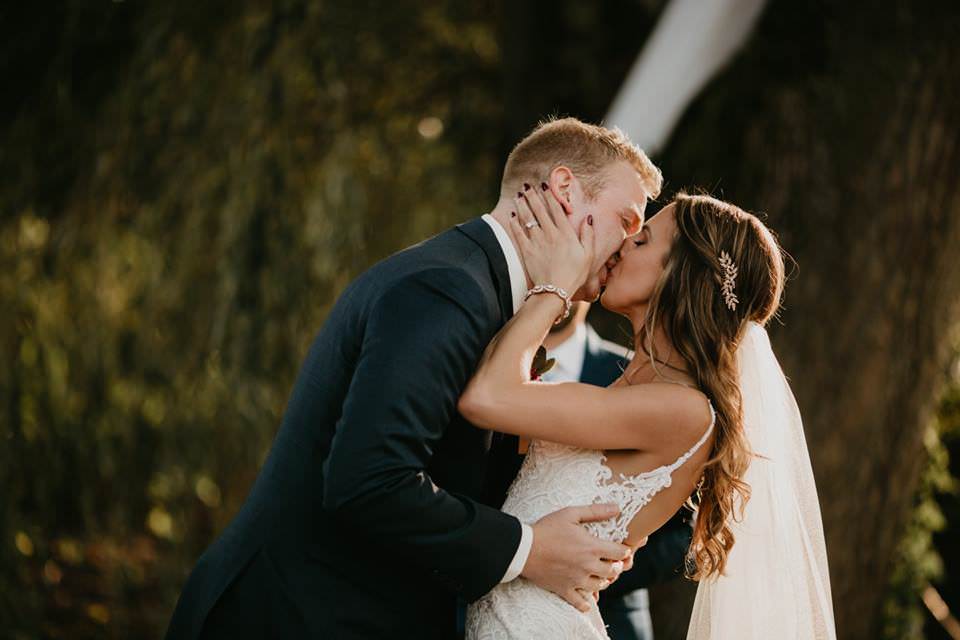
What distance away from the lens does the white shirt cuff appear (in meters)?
1.92

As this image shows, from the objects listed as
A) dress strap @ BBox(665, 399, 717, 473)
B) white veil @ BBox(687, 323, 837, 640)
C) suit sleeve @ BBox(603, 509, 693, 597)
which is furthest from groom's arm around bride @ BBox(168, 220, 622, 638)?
suit sleeve @ BBox(603, 509, 693, 597)

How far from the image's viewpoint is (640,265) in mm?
2273

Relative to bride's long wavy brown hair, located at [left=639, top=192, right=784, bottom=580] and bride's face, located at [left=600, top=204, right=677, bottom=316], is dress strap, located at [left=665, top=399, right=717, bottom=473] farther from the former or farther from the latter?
bride's face, located at [left=600, top=204, right=677, bottom=316]

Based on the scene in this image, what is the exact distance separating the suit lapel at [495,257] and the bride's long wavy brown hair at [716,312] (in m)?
0.41

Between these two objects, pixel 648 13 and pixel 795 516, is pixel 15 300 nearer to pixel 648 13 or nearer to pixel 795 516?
pixel 795 516

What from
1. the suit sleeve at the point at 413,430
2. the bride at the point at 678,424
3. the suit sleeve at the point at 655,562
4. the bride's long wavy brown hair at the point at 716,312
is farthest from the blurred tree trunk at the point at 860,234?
the suit sleeve at the point at 413,430

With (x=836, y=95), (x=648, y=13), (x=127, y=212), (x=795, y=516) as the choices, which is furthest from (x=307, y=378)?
(x=648, y=13)

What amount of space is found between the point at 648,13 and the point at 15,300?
3107 mm

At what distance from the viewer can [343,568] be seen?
6.39 ft

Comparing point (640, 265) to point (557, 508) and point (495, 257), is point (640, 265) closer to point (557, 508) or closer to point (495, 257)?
point (495, 257)

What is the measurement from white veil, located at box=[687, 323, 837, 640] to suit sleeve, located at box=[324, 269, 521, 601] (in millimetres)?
841

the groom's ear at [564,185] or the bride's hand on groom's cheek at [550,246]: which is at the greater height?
the groom's ear at [564,185]

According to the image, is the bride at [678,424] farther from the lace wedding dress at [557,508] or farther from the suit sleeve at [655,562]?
the suit sleeve at [655,562]

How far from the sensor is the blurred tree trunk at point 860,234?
379 cm
